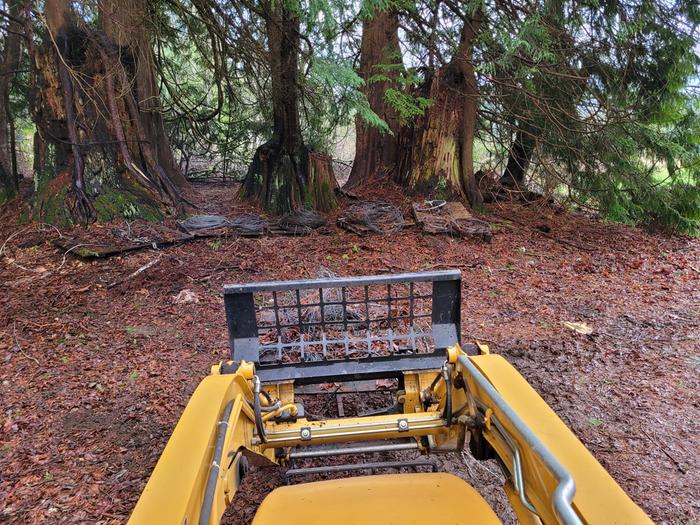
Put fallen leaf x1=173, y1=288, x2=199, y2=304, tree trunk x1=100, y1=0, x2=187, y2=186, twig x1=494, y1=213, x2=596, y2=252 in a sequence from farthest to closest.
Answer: twig x1=494, y1=213, x2=596, y2=252, tree trunk x1=100, y1=0, x2=187, y2=186, fallen leaf x1=173, y1=288, x2=199, y2=304

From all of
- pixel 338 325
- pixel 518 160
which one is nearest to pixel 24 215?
pixel 338 325

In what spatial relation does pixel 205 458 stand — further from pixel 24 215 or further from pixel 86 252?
pixel 24 215

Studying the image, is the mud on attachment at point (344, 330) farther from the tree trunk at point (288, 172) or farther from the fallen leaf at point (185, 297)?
the tree trunk at point (288, 172)

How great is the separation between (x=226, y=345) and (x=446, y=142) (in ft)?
18.2

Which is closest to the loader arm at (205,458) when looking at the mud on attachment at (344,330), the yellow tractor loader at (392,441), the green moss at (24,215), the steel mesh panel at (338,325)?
the yellow tractor loader at (392,441)

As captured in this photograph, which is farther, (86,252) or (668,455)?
(86,252)

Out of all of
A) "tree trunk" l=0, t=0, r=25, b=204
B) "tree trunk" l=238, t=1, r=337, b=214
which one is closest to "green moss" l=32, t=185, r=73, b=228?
"tree trunk" l=0, t=0, r=25, b=204

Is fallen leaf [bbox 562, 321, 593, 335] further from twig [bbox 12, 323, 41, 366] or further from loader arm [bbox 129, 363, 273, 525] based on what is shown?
twig [bbox 12, 323, 41, 366]

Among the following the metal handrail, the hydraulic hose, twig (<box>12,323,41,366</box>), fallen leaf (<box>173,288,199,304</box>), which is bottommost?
twig (<box>12,323,41,366</box>)

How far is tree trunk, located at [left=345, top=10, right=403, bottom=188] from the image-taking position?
7336 millimetres

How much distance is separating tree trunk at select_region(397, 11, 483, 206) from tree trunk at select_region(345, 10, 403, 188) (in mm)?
552

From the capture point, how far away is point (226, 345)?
13.0ft

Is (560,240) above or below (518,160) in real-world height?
below

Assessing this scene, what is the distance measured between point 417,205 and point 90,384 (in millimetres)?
5513
